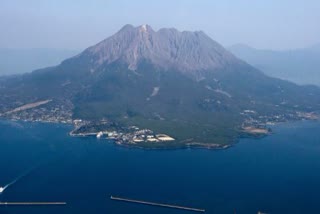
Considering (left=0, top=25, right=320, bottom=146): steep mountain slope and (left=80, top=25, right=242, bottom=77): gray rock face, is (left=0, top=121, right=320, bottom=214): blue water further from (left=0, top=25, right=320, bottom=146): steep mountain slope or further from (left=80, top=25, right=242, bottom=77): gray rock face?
(left=80, top=25, right=242, bottom=77): gray rock face

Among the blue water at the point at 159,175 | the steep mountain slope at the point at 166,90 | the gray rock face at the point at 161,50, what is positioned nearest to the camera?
the blue water at the point at 159,175

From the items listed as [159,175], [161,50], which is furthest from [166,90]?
[159,175]

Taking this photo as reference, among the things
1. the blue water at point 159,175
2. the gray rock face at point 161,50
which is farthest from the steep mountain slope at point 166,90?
the blue water at point 159,175

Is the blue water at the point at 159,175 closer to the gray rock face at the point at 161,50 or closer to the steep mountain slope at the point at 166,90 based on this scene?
the steep mountain slope at the point at 166,90

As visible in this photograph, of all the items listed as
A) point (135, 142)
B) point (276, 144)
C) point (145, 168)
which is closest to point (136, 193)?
point (145, 168)

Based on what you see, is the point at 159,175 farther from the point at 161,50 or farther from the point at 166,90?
the point at 161,50

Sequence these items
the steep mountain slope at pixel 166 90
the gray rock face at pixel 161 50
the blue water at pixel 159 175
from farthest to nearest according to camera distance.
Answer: the gray rock face at pixel 161 50 < the steep mountain slope at pixel 166 90 < the blue water at pixel 159 175

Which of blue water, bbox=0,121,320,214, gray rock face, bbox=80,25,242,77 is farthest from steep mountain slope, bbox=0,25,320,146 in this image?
blue water, bbox=0,121,320,214
